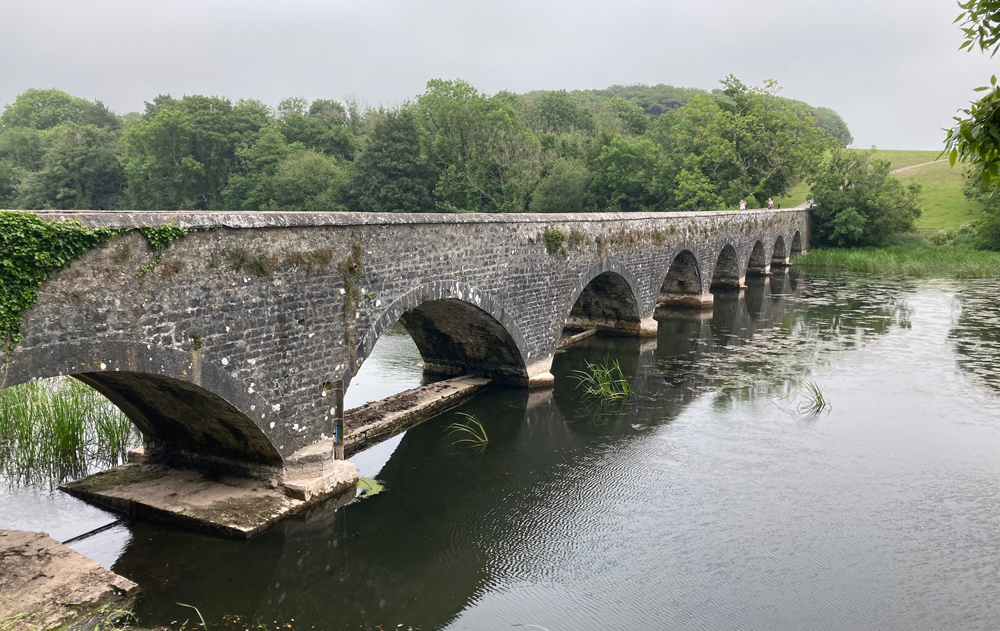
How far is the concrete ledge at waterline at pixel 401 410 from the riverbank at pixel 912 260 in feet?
92.6

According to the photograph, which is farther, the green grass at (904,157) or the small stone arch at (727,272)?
the green grass at (904,157)

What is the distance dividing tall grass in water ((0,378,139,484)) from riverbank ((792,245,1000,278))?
34549 mm

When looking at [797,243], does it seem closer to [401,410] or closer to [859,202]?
[859,202]

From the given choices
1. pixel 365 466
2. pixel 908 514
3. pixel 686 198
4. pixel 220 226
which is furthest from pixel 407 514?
pixel 686 198

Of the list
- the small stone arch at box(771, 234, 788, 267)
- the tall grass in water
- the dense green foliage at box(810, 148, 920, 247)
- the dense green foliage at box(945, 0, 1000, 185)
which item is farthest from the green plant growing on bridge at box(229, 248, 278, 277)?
the dense green foliage at box(810, 148, 920, 247)

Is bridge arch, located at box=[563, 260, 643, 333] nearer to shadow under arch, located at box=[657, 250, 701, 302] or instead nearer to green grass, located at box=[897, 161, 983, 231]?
shadow under arch, located at box=[657, 250, 701, 302]

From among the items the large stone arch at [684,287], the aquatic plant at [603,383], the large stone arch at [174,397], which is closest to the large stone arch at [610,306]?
the aquatic plant at [603,383]

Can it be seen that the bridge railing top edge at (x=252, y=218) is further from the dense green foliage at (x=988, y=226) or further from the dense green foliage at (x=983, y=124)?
Answer: the dense green foliage at (x=988, y=226)

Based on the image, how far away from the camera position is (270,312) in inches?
358

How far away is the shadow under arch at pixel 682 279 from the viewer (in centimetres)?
2497

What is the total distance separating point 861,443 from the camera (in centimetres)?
1241

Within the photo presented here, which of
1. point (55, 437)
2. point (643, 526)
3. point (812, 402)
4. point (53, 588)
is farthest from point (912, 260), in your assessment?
point (53, 588)

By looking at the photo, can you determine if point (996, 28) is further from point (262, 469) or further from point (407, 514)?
point (262, 469)

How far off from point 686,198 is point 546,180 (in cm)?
886
